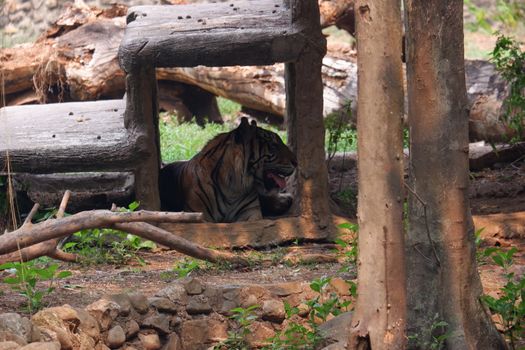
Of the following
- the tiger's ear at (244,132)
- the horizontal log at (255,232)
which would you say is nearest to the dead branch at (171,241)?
the horizontal log at (255,232)

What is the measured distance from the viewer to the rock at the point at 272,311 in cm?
598

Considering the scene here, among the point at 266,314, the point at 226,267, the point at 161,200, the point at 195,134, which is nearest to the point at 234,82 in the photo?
the point at 195,134

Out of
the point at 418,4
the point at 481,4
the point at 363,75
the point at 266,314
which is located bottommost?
the point at 266,314

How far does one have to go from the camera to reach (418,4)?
5137 millimetres

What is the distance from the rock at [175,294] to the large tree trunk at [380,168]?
1.87 m

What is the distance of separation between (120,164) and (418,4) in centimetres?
369

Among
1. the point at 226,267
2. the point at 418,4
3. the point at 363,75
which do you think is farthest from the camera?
the point at 226,267

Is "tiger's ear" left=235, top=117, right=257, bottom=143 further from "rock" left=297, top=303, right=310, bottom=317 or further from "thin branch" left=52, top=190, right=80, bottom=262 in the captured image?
"thin branch" left=52, top=190, right=80, bottom=262

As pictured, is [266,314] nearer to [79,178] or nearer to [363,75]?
[363,75]

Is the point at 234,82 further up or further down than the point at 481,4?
further down

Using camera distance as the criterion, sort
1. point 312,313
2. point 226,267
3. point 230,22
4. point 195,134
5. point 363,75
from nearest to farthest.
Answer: point 363,75, point 312,313, point 226,267, point 230,22, point 195,134

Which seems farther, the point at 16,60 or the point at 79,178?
the point at 16,60

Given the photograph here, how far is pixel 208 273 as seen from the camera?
671 cm

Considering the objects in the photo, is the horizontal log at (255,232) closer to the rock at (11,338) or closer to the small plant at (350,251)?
the small plant at (350,251)
